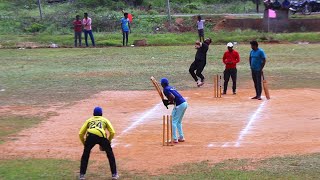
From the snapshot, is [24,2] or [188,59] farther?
[24,2]

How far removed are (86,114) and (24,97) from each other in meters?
4.82

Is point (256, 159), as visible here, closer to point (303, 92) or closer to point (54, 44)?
point (303, 92)

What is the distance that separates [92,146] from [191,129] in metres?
6.37

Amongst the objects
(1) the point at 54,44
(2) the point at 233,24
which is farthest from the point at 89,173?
(2) the point at 233,24

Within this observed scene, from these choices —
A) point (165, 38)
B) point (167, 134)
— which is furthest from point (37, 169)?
point (165, 38)

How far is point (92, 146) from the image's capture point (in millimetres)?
16062

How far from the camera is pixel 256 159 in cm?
1766

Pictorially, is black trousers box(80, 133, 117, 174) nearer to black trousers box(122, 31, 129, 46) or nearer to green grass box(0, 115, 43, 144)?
green grass box(0, 115, 43, 144)

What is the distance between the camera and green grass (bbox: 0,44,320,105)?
100ft

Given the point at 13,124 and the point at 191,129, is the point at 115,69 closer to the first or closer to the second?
the point at 13,124

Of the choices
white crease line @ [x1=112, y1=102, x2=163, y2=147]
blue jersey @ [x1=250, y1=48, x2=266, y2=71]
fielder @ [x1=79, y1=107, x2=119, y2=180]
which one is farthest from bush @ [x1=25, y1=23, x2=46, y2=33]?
fielder @ [x1=79, y1=107, x2=119, y2=180]

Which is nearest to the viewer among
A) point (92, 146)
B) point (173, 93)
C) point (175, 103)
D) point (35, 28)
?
point (92, 146)

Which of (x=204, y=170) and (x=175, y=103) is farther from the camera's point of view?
(x=175, y=103)

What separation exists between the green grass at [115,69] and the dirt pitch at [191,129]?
2.02 m
